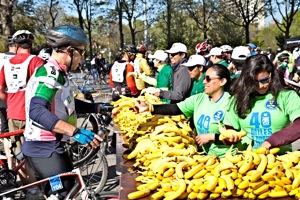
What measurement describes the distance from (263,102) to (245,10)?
40682 mm

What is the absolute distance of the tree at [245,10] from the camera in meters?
39.6

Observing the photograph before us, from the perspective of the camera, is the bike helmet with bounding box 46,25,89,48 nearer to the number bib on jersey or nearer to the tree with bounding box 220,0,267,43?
the number bib on jersey

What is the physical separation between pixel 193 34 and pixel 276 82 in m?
49.5

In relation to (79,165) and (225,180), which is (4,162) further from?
(225,180)

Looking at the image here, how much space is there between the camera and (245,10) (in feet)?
140

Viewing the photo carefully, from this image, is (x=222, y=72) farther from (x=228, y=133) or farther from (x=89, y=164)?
(x=89, y=164)

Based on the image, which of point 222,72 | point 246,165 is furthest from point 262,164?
point 222,72

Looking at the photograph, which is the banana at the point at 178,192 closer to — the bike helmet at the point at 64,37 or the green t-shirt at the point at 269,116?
the green t-shirt at the point at 269,116

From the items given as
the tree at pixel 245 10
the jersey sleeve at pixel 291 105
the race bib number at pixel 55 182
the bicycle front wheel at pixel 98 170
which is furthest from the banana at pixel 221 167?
the tree at pixel 245 10

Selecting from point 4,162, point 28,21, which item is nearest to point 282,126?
point 4,162

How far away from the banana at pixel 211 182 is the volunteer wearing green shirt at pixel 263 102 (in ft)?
3.20

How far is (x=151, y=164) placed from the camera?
Answer: 10.6ft

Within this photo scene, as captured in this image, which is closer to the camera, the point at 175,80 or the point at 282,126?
the point at 282,126

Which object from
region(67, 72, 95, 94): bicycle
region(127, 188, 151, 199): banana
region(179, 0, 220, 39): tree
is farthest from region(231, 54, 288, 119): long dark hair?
region(179, 0, 220, 39): tree
